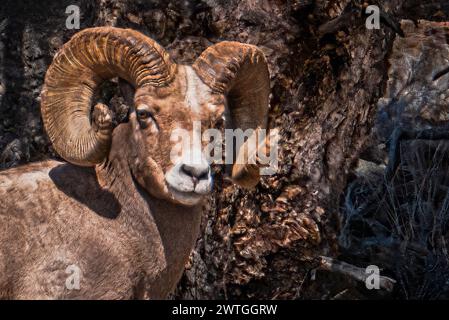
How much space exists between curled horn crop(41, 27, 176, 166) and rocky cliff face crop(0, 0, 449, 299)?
1731 mm

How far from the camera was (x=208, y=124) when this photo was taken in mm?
5238

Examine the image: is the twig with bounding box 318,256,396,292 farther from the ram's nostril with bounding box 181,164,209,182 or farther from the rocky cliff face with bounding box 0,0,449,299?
the ram's nostril with bounding box 181,164,209,182

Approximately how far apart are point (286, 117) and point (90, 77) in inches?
92.9

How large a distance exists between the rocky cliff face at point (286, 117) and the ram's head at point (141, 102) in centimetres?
159

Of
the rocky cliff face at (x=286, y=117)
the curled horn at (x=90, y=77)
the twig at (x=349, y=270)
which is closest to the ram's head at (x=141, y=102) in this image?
the curled horn at (x=90, y=77)

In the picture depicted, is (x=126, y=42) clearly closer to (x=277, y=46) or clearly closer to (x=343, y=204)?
(x=277, y=46)

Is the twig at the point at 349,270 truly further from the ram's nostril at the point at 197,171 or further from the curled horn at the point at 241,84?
the ram's nostril at the point at 197,171

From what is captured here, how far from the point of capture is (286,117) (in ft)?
24.4

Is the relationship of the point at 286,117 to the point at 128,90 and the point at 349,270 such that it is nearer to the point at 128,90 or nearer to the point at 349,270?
the point at 349,270

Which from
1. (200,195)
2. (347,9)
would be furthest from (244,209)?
(200,195)

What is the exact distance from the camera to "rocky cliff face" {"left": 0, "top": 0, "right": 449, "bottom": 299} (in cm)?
723

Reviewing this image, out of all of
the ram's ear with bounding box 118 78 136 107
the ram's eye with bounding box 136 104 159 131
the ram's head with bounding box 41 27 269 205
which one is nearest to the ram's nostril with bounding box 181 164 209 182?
the ram's head with bounding box 41 27 269 205

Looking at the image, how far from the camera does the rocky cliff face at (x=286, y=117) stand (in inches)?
285

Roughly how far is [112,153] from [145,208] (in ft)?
1.35
